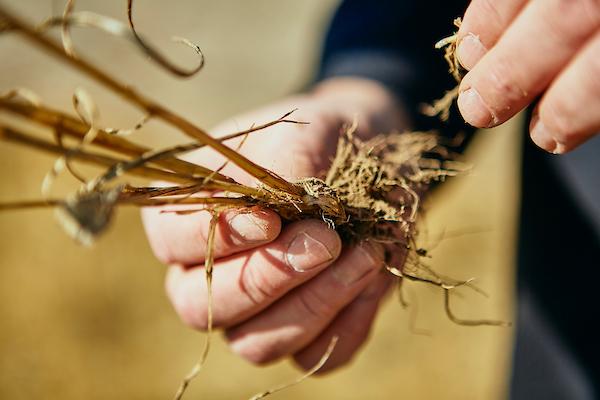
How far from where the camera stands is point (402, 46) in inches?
40.9

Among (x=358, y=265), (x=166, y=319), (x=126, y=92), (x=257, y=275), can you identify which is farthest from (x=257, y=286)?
(x=166, y=319)

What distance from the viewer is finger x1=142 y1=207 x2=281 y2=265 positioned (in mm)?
500

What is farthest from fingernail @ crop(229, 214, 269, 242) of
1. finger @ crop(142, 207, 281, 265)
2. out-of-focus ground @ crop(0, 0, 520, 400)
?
out-of-focus ground @ crop(0, 0, 520, 400)

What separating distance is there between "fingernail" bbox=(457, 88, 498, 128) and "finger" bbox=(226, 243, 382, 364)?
0.24m

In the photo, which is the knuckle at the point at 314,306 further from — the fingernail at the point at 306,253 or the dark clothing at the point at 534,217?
the dark clothing at the point at 534,217

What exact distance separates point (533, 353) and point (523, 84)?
1.03 meters

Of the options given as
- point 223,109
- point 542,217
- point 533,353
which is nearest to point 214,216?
point 542,217

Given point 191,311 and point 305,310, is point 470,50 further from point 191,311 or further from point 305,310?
point 191,311

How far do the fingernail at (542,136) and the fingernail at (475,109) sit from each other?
0.04 m

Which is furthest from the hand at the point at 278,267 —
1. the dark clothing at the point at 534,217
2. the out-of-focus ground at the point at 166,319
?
the out-of-focus ground at the point at 166,319

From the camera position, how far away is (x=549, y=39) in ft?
1.06

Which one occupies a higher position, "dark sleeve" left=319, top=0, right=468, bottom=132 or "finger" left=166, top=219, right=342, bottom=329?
"dark sleeve" left=319, top=0, right=468, bottom=132

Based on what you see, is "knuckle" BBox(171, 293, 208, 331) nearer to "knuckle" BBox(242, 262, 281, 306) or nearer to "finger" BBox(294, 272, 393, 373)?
"knuckle" BBox(242, 262, 281, 306)

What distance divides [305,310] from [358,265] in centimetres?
12
